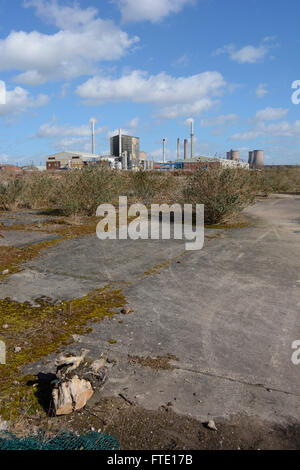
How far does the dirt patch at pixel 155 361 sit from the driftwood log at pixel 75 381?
26 centimetres

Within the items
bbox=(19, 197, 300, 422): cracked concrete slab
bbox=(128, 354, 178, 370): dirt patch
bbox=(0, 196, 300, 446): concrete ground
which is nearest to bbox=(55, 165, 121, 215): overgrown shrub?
bbox=(0, 196, 300, 446): concrete ground

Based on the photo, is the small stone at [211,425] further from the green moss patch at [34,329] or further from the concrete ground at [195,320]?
the green moss patch at [34,329]

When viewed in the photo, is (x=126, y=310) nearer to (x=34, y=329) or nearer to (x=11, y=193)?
(x=34, y=329)

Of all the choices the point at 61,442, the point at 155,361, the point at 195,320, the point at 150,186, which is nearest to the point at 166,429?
the point at 61,442

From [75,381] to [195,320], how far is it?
1.61 metres

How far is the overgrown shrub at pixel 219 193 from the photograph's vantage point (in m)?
9.50

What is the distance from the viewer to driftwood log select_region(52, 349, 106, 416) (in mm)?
2254

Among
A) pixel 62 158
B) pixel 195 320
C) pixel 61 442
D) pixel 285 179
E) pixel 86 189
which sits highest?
pixel 62 158

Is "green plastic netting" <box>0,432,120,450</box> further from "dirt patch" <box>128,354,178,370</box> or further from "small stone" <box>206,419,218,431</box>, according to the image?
"dirt patch" <box>128,354,178,370</box>

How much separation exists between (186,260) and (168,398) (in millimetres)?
3751

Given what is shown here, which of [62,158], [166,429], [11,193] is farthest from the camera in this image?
[62,158]

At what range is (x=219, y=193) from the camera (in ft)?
31.7
